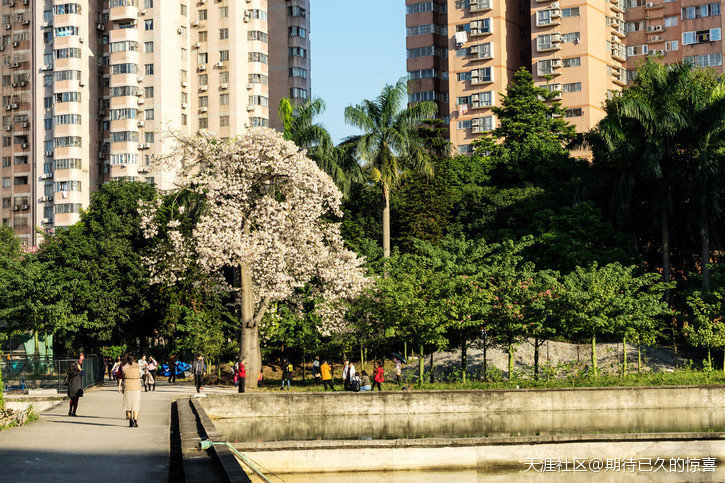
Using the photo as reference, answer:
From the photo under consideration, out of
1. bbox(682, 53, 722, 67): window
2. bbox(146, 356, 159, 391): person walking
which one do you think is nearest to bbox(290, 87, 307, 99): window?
bbox(682, 53, 722, 67): window

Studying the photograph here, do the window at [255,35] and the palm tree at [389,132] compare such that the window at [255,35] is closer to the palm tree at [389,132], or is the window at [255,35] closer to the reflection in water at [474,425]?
the palm tree at [389,132]

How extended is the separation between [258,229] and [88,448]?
91.4 ft

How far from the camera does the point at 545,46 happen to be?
103 metres

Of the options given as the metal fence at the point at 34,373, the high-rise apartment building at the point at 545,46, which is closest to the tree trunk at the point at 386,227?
→ the metal fence at the point at 34,373

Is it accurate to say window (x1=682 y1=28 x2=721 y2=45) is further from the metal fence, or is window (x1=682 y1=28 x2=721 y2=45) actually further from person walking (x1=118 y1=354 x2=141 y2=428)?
person walking (x1=118 y1=354 x2=141 y2=428)

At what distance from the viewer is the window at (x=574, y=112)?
332ft

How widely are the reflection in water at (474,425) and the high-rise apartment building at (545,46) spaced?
63909 mm

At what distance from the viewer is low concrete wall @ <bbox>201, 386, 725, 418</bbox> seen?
35281 mm

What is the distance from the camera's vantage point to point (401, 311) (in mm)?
42469

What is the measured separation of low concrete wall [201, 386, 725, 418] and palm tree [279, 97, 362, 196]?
22.0 metres

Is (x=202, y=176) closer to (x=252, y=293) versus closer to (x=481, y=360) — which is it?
(x=252, y=293)

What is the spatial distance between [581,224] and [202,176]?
23468 millimetres

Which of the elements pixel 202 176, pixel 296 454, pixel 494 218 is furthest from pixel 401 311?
pixel 494 218

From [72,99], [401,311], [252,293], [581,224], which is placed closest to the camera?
[401,311]
